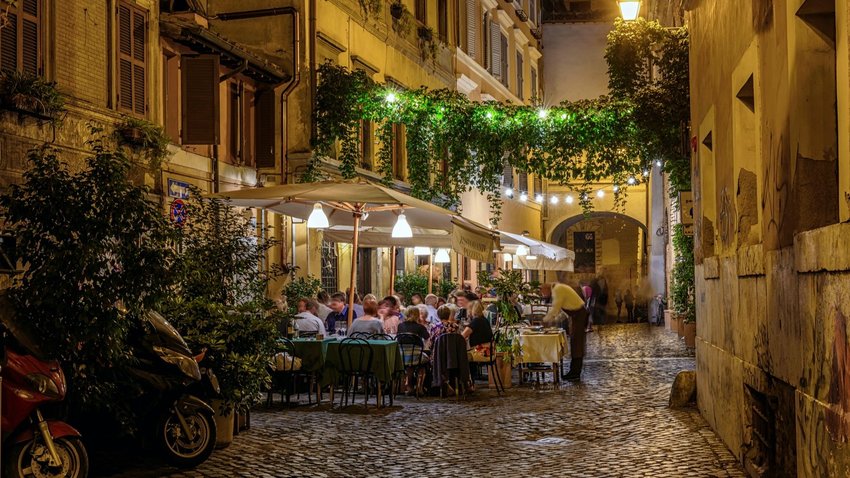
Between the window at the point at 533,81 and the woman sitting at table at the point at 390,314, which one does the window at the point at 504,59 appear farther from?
the woman sitting at table at the point at 390,314

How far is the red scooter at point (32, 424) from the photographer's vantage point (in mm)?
7223

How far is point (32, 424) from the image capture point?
736 cm

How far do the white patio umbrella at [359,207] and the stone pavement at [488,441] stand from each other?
2.14 m

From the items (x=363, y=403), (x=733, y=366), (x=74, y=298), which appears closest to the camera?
(x=74, y=298)

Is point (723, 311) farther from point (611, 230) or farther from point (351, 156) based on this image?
point (611, 230)

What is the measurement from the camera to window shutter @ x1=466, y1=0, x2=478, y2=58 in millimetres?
30578

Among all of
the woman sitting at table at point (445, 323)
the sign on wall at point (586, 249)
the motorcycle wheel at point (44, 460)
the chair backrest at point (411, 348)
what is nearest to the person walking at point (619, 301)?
the sign on wall at point (586, 249)

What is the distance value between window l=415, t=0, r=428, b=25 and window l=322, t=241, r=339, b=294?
8014mm

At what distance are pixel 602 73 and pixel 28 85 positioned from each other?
32.6 metres

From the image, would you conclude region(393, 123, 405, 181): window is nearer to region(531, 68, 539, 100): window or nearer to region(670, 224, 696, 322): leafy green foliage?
region(670, 224, 696, 322): leafy green foliage

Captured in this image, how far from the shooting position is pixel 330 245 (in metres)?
21.6

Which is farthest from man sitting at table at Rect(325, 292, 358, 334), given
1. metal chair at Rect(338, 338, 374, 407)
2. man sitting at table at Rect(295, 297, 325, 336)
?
metal chair at Rect(338, 338, 374, 407)

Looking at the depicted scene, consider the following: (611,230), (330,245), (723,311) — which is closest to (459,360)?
(723,311)

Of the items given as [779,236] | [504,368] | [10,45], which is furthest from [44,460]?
[504,368]
